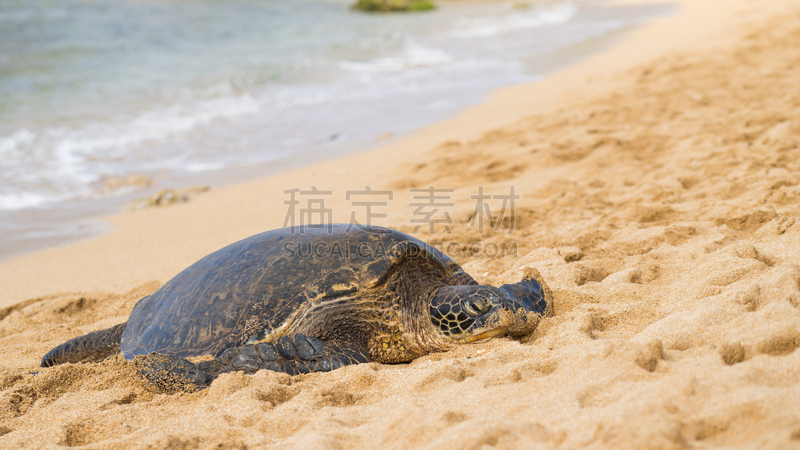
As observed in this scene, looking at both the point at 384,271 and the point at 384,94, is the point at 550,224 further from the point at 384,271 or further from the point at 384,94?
the point at 384,94

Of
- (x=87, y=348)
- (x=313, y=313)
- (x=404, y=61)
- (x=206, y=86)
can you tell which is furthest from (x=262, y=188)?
(x=404, y=61)

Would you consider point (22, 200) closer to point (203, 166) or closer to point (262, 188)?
point (203, 166)

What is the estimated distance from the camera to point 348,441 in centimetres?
177

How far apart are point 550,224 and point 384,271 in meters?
1.95

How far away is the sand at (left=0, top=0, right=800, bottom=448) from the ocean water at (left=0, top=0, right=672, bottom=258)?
102 centimetres

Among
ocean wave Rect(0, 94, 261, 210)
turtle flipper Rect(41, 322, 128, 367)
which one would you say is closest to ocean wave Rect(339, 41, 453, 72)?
ocean wave Rect(0, 94, 261, 210)

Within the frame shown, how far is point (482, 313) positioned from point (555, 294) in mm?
582

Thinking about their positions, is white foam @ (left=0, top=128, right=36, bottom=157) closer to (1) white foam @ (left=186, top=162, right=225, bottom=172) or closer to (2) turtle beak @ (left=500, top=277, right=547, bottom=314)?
(1) white foam @ (left=186, top=162, right=225, bottom=172)

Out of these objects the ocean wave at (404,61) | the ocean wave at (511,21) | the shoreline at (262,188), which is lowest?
the shoreline at (262,188)

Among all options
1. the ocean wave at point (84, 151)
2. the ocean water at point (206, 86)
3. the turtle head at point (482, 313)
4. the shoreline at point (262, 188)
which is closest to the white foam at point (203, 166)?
the ocean water at point (206, 86)

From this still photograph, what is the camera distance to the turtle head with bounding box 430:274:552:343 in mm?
2414

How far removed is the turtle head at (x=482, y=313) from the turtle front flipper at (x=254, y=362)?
42cm

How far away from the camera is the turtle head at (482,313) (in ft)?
7.92

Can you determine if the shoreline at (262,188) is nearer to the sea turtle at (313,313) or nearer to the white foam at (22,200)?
the white foam at (22,200)
